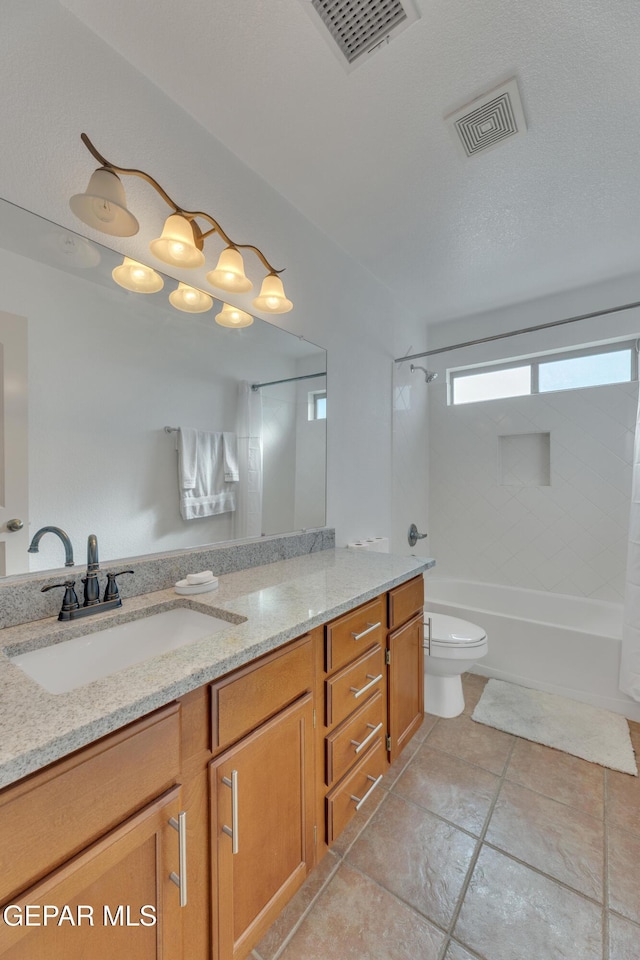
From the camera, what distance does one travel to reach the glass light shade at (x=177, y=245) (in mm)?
1170

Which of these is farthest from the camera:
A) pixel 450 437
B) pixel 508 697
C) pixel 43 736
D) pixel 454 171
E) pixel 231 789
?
pixel 450 437

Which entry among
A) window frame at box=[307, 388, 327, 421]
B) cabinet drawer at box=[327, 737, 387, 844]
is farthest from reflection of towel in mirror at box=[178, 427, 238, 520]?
cabinet drawer at box=[327, 737, 387, 844]

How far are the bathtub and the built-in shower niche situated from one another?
0.79m

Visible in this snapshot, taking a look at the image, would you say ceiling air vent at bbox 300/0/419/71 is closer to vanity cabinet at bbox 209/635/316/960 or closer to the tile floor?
vanity cabinet at bbox 209/635/316/960

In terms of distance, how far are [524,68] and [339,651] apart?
1.89 metres

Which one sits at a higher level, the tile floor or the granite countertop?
the granite countertop

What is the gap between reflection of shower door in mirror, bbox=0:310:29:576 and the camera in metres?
0.94

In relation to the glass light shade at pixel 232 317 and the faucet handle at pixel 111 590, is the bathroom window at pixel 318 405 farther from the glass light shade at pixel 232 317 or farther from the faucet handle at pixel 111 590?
the faucet handle at pixel 111 590

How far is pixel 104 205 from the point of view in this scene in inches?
40.1

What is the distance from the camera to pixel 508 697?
2129 mm

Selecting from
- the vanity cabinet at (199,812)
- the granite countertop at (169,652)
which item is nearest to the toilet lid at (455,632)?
the granite countertop at (169,652)

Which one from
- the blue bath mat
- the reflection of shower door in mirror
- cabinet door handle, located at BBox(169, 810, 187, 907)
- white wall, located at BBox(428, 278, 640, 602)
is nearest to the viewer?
cabinet door handle, located at BBox(169, 810, 187, 907)

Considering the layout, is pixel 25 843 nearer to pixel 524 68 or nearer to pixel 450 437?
pixel 524 68

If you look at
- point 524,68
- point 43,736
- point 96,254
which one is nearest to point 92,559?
point 43,736
